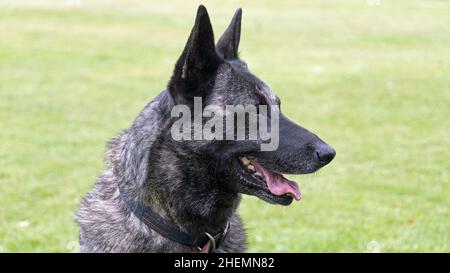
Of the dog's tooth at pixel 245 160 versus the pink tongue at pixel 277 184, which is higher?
the dog's tooth at pixel 245 160

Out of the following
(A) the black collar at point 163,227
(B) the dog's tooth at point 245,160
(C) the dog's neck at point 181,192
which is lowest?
(A) the black collar at point 163,227

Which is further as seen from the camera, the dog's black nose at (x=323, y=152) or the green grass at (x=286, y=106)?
the green grass at (x=286, y=106)

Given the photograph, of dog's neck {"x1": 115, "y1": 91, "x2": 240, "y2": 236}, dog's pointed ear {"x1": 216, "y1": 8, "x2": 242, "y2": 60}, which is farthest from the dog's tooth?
dog's pointed ear {"x1": 216, "y1": 8, "x2": 242, "y2": 60}

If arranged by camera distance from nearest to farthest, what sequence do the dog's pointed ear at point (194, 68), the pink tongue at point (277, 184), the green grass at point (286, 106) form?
the dog's pointed ear at point (194, 68) → the pink tongue at point (277, 184) → the green grass at point (286, 106)

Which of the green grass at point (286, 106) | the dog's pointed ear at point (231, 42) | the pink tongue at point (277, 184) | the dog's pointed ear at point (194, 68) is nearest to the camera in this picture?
the dog's pointed ear at point (194, 68)

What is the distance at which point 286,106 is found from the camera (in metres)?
11.4

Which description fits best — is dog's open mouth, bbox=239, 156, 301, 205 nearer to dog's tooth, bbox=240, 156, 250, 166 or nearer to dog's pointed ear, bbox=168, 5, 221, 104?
dog's tooth, bbox=240, 156, 250, 166

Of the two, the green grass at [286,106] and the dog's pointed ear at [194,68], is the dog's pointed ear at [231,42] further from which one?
the green grass at [286,106]

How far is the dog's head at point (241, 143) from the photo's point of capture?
11.2 ft

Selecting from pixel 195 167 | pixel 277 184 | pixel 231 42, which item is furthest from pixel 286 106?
pixel 195 167

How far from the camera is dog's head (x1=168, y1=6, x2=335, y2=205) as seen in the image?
3410 mm

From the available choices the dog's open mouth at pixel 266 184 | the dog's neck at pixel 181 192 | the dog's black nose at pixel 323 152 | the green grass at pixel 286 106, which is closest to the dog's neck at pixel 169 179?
the dog's neck at pixel 181 192

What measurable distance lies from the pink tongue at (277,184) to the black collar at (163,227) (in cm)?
41

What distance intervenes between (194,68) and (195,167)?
0.50 meters
